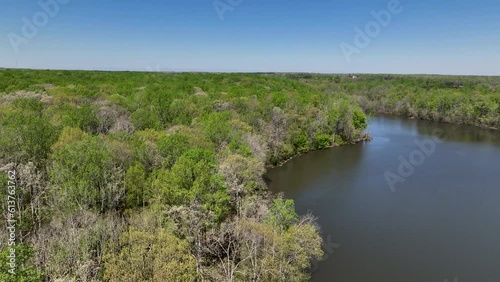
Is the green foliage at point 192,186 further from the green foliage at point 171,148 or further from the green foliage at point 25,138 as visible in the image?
the green foliage at point 25,138

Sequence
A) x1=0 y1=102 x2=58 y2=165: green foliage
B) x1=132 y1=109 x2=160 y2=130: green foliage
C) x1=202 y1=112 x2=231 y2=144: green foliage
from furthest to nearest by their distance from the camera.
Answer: x1=132 y1=109 x2=160 y2=130: green foliage < x1=202 y1=112 x2=231 y2=144: green foliage < x1=0 y1=102 x2=58 y2=165: green foliage

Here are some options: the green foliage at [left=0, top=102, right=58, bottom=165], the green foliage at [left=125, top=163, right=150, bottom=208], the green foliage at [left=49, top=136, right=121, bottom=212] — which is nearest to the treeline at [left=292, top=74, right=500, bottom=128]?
the green foliage at [left=125, top=163, right=150, bottom=208]

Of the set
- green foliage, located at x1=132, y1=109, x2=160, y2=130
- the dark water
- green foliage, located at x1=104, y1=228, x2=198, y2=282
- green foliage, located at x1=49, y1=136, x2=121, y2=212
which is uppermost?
green foliage, located at x1=132, y1=109, x2=160, y2=130

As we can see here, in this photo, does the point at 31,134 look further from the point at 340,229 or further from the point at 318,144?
the point at 318,144

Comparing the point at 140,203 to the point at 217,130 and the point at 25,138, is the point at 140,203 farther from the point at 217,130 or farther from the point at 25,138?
the point at 217,130

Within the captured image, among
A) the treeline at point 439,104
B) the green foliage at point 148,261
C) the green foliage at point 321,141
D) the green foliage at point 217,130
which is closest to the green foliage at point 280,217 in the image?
the green foliage at point 148,261

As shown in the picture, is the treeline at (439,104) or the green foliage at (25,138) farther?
the treeline at (439,104)

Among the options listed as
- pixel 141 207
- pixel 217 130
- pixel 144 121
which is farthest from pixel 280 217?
pixel 144 121

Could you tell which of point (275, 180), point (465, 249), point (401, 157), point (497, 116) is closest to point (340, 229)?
point (465, 249)

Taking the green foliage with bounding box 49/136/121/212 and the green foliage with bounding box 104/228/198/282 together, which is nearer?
the green foliage with bounding box 104/228/198/282

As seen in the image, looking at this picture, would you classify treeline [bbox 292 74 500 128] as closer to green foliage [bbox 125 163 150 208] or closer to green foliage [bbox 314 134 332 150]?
green foliage [bbox 314 134 332 150]
